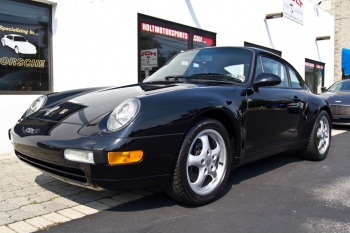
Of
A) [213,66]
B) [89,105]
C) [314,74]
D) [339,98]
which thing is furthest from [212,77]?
[314,74]

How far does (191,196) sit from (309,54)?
14.2 metres

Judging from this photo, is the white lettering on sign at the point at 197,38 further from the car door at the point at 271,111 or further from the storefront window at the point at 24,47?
the car door at the point at 271,111

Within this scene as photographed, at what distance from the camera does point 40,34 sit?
538 centimetres

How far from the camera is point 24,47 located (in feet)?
17.1

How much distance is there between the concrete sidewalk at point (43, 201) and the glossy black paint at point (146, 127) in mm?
402

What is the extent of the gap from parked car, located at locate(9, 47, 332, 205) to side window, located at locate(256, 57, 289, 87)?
3 centimetres

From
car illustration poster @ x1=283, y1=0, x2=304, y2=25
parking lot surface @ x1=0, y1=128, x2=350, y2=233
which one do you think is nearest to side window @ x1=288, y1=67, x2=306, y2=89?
parking lot surface @ x1=0, y1=128, x2=350, y2=233

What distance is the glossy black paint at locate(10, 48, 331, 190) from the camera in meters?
2.29

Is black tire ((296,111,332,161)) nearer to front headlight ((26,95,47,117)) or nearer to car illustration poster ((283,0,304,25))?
front headlight ((26,95,47,117))

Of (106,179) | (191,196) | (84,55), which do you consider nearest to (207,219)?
(191,196)

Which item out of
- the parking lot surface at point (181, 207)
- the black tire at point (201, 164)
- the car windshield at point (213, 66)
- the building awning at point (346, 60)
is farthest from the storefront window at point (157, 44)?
the building awning at point (346, 60)

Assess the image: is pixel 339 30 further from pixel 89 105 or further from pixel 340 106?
pixel 89 105

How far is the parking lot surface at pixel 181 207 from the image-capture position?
2455 mm

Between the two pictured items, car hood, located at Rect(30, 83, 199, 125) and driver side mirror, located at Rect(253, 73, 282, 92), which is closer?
car hood, located at Rect(30, 83, 199, 125)
